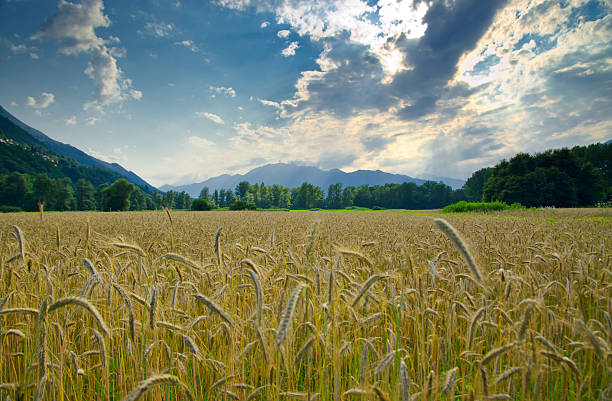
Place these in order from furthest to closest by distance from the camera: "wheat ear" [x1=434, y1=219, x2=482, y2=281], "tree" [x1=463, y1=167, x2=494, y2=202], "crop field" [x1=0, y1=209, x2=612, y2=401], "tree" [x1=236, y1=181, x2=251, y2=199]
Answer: "tree" [x1=236, y1=181, x2=251, y2=199] < "tree" [x1=463, y1=167, x2=494, y2=202] < "crop field" [x1=0, y1=209, x2=612, y2=401] < "wheat ear" [x1=434, y1=219, x2=482, y2=281]

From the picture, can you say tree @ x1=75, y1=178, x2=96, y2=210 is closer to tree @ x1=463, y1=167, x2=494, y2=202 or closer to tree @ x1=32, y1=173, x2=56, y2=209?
tree @ x1=32, y1=173, x2=56, y2=209

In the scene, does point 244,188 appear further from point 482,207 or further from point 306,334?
point 306,334

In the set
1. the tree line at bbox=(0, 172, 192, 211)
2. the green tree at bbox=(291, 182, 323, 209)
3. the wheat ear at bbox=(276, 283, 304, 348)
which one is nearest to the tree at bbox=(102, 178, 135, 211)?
the tree line at bbox=(0, 172, 192, 211)

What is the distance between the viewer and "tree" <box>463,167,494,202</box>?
98.4 meters

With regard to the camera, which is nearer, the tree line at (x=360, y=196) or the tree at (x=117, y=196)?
the tree at (x=117, y=196)

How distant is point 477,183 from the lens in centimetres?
9981

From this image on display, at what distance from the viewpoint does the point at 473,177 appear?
102062mm

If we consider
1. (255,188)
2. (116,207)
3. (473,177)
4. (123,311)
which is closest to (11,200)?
(116,207)

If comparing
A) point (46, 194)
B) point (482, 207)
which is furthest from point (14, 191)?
point (482, 207)

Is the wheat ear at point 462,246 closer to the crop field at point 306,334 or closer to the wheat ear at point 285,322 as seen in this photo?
the crop field at point 306,334

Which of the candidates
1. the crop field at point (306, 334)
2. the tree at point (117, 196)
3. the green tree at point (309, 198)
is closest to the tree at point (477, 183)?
the green tree at point (309, 198)

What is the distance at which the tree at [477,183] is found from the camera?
98.4 m

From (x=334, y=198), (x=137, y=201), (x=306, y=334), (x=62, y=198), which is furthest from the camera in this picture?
(x=334, y=198)

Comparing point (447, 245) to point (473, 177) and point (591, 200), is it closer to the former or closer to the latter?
point (591, 200)
